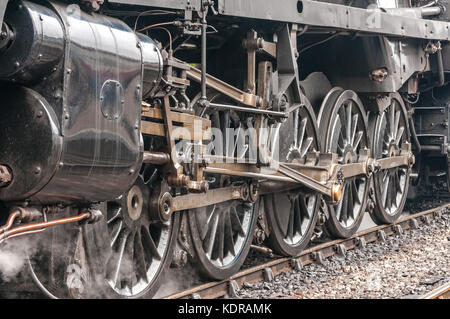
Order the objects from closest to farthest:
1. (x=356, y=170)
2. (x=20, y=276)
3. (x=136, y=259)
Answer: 1. (x=20, y=276)
2. (x=136, y=259)
3. (x=356, y=170)

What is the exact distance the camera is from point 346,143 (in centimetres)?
862

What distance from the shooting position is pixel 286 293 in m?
6.26

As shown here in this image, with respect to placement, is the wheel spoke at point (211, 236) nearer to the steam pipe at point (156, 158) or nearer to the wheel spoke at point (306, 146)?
the steam pipe at point (156, 158)

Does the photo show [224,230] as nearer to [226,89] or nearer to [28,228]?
[226,89]

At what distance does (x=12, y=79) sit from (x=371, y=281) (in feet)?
13.5

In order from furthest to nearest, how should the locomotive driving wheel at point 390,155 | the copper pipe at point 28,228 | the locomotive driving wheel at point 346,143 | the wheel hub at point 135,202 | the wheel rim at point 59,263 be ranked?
the locomotive driving wheel at point 390,155, the locomotive driving wheel at point 346,143, the wheel hub at point 135,202, the wheel rim at point 59,263, the copper pipe at point 28,228

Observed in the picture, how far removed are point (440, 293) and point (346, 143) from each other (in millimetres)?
2948

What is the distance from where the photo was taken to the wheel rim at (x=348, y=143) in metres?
8.41

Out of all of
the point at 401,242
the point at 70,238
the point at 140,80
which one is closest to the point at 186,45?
the point at 140,80

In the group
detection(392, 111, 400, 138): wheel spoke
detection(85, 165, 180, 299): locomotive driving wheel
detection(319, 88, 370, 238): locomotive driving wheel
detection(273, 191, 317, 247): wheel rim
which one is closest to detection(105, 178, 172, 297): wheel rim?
detection(85, 165, 180, 299): locomotive driving wheel

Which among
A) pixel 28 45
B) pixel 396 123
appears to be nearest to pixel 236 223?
pixel 28 45

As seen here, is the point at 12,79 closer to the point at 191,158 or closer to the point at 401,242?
the point at 191,158

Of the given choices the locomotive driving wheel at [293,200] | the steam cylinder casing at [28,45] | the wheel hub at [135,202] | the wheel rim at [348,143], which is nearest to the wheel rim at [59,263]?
the wheel hub at [135,202]

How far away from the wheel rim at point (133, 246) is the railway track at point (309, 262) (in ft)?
0.88
